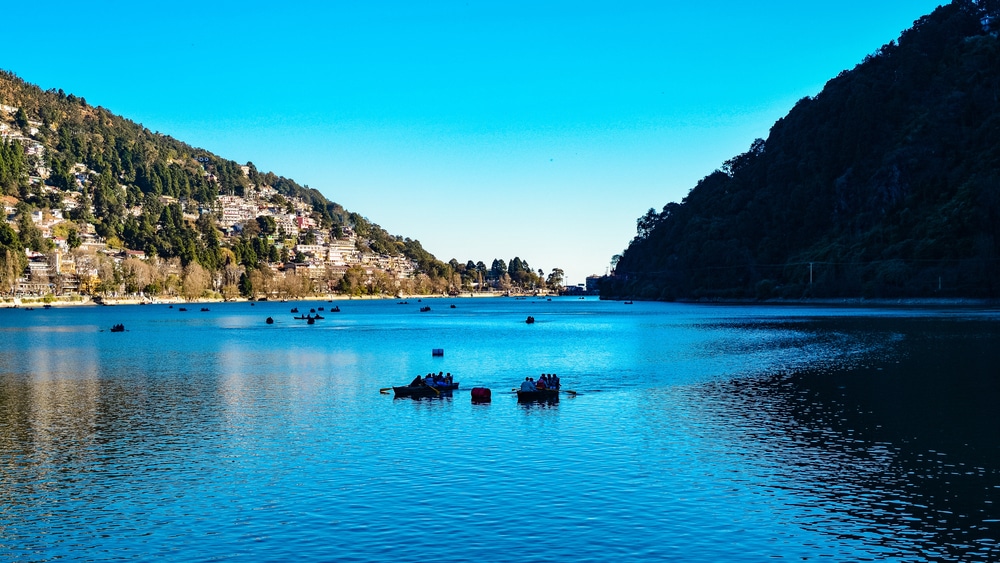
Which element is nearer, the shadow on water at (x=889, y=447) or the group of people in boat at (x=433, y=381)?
the shadow on water at (x=889, y=447)

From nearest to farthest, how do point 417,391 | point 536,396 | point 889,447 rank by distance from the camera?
point 889,447
point 536,396
point 417,391

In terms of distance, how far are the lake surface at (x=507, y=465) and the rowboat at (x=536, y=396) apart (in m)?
1.20

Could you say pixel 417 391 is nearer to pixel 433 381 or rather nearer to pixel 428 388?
pixel 428 388

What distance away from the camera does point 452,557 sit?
22344 mm

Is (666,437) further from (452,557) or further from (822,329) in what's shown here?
(822,329)

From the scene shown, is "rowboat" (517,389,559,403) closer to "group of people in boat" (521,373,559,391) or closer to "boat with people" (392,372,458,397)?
"group of people in boat" (521,373,559,391)

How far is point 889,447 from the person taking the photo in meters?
36.2

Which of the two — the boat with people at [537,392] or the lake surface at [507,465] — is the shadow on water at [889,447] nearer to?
the lake surface at [507,465]

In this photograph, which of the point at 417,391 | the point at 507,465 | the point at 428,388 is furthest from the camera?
the point at 428,388

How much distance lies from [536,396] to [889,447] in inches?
826

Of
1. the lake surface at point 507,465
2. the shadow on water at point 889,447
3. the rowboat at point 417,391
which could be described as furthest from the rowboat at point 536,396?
the shadow on water at point 889,447

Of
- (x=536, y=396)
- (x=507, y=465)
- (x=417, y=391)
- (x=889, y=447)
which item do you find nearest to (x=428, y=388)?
(x=417, y=391)

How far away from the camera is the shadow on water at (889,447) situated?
24.9 metres

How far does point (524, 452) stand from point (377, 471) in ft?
21.9
